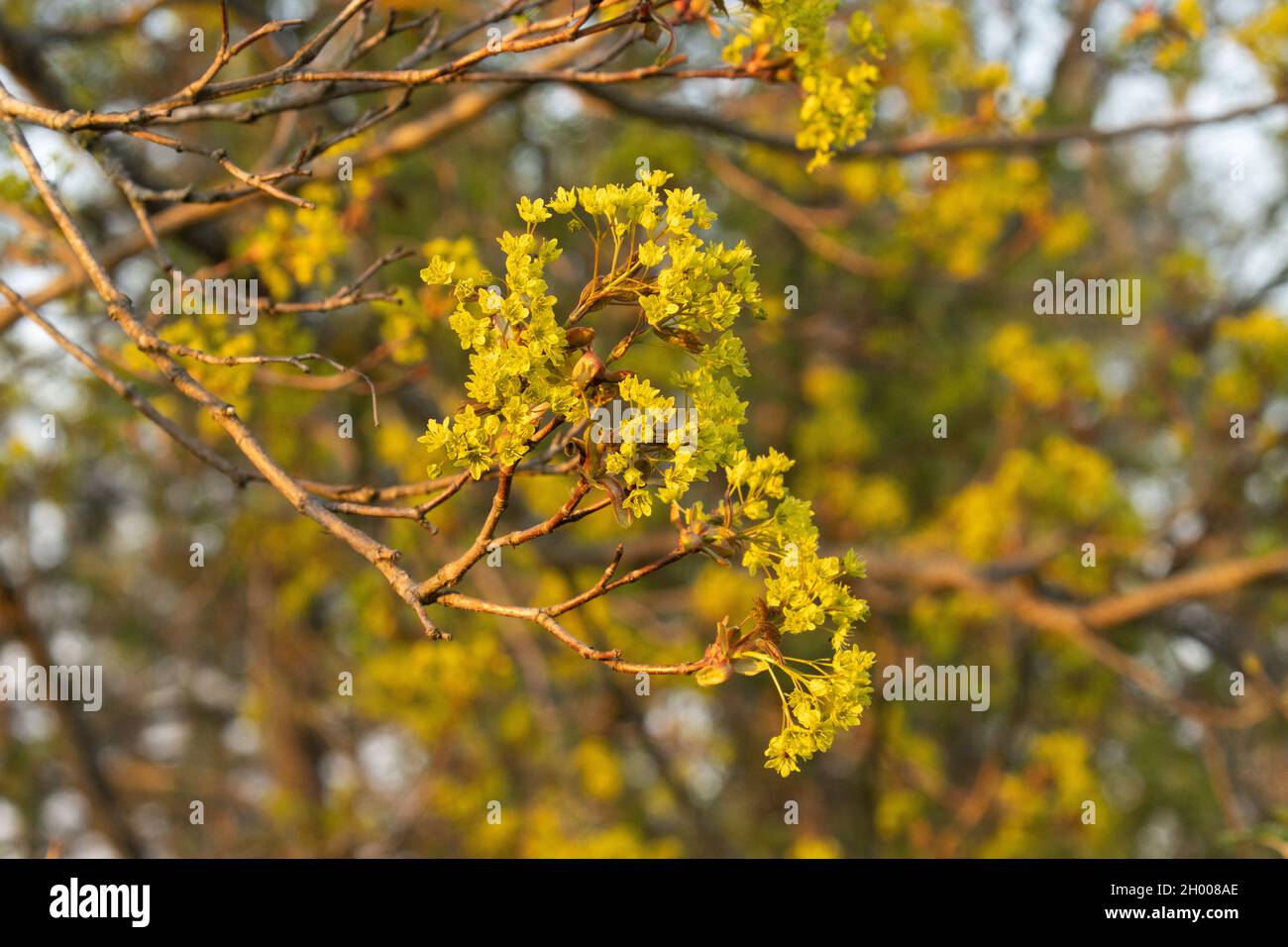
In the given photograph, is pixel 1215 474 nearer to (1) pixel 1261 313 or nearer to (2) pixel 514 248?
(1) pixel 1261 313

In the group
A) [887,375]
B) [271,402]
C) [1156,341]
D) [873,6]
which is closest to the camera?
[271,402]

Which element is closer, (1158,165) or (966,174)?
(966,174)

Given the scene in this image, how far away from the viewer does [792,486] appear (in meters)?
9.64

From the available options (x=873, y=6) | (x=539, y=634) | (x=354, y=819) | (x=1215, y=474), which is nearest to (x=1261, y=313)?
(x=1215, y=474)

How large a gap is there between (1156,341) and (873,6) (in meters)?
2.93

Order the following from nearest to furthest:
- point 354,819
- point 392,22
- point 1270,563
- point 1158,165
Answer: point 392,22, point 1270,563, point 354,819, point 1158,165

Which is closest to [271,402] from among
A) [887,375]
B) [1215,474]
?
[1215,474]

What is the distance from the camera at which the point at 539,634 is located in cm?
926

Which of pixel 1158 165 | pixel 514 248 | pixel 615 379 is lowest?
pixel 615 379

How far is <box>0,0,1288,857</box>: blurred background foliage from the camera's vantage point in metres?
6.27

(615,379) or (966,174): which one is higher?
(966,174)

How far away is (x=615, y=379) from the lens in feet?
6.64

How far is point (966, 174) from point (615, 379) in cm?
577

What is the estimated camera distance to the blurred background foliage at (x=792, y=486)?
6266 mm
